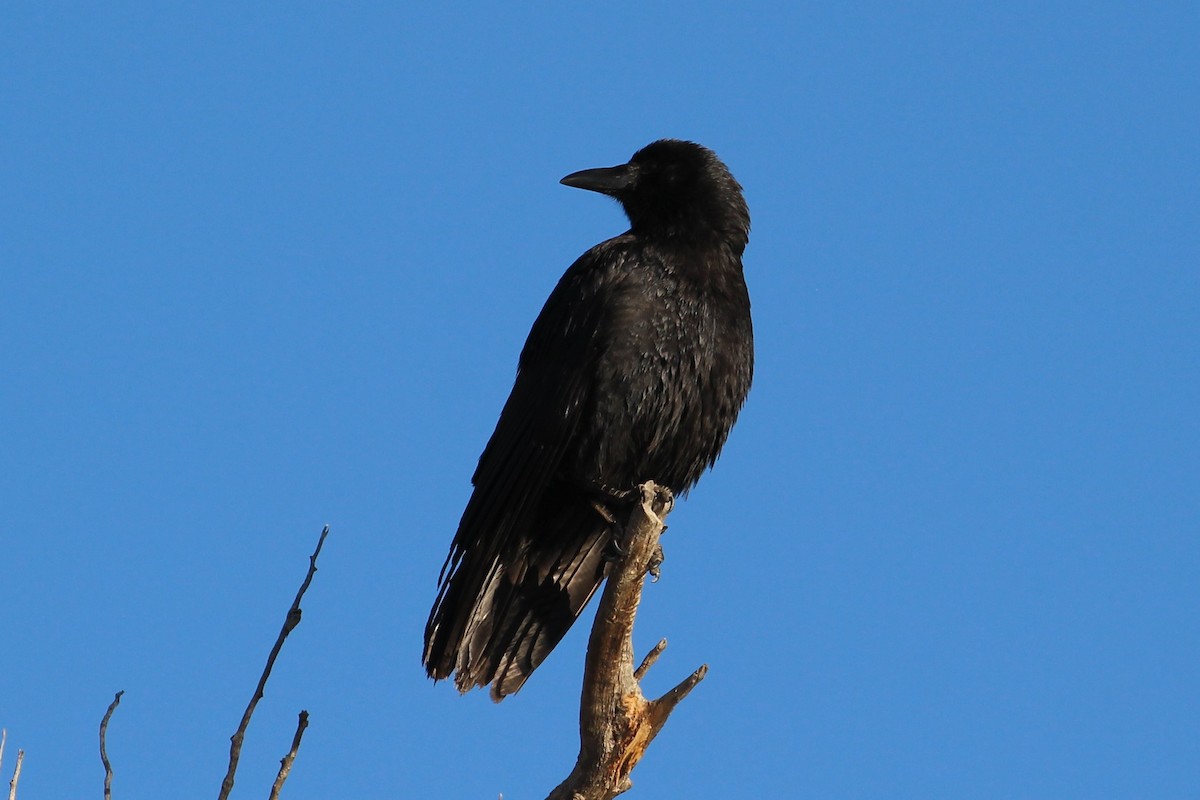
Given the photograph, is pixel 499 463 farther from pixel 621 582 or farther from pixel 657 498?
pixel 621 582

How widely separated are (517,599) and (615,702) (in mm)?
1327

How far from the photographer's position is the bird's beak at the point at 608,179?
267 inches

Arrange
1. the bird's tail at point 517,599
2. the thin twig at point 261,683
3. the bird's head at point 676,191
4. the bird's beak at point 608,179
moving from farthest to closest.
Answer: the bird's beak at point 608,179 < the bird's head at point 676,191 < the bird's tail at point 517,599 < the thin twig at point 261,683

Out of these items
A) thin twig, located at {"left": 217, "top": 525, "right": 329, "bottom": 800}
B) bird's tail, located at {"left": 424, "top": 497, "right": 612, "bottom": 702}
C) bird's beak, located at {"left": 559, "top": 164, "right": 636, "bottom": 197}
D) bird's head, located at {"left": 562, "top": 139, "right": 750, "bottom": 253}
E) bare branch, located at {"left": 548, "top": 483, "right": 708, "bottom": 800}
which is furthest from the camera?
bird's beak, located at {"left": 559, "top": 164, "right": 636, "bottom": 197}

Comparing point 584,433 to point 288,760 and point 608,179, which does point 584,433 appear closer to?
point 608,179

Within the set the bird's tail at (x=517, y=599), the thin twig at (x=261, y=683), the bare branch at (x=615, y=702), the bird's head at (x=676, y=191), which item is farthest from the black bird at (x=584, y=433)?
the thin twig at (x=261, y=683)

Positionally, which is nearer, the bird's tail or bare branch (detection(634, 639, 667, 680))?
bare branch (detection(634, 639, 667, 680))

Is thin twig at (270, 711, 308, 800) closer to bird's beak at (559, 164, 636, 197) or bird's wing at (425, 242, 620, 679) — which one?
bird's wing at (425, 242, 620, 679)

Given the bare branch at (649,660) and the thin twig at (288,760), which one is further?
the bare branch at (649,660)

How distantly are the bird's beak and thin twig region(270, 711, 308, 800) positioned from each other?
404 cm

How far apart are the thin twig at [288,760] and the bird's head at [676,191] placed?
349cm

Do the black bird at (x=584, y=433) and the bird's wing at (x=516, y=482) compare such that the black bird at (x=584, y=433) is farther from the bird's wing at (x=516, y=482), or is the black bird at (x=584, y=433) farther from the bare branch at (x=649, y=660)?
the bare branch at (x=649, y=660)

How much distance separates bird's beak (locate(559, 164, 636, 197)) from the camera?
267 inches

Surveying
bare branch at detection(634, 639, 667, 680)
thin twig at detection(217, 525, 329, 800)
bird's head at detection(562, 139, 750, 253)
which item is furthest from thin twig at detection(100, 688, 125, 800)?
bird's head at detection(562, 139, 750, 253)
